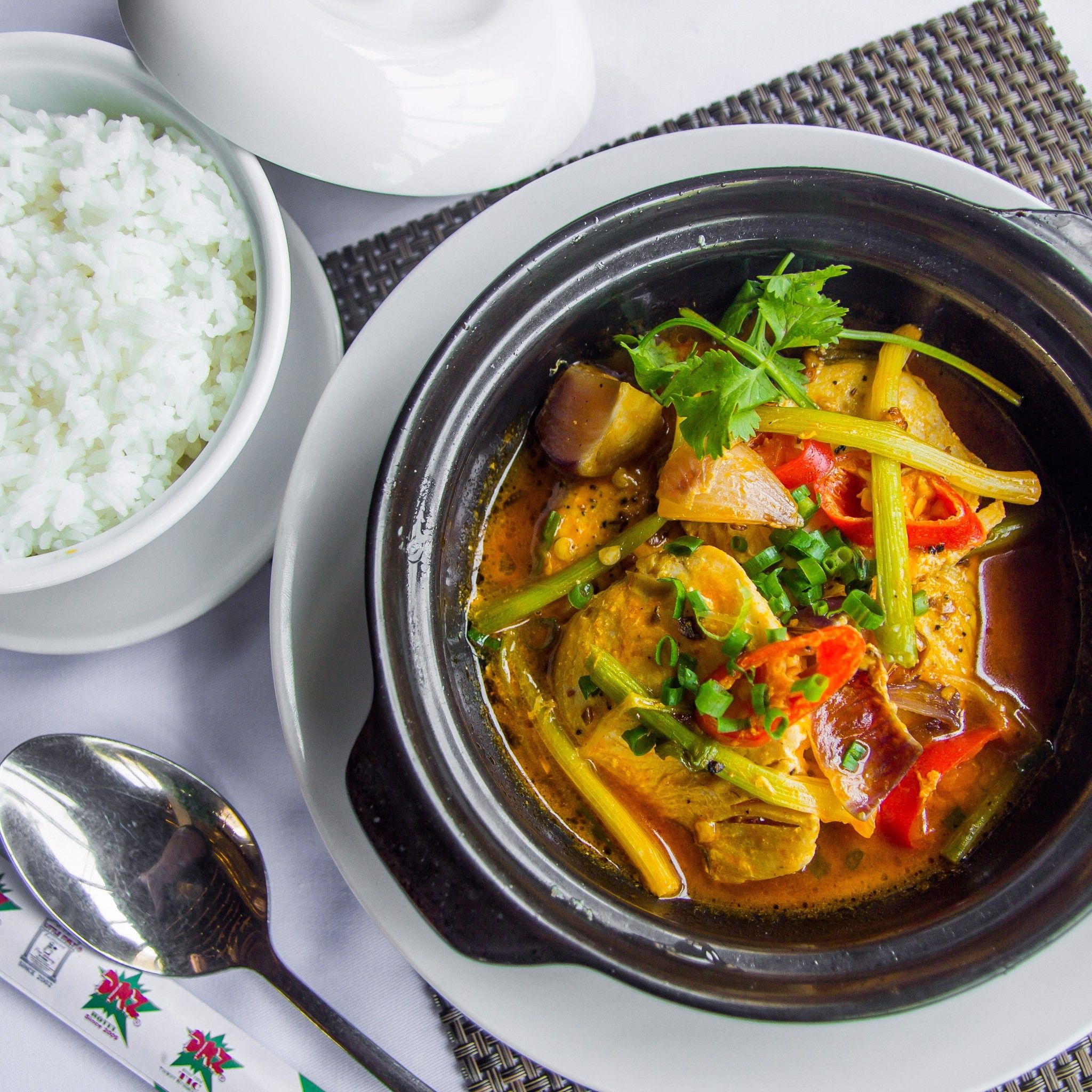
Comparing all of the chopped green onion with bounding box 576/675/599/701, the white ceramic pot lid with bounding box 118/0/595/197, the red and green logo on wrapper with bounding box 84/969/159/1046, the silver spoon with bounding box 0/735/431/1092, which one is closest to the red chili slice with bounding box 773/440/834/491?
the chopped green onion with bounding box 576/675/599/701

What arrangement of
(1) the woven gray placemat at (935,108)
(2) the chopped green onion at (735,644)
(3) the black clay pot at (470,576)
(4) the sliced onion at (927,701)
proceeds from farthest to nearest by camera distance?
(1) the woven gray placemat at (935,108), (4) the sliced onion at (927,701), (2) the chopped green onion at (735,644), (3) the black clay pot at (470,576)

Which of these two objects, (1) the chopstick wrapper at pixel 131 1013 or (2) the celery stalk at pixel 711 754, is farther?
Answer: (1) the chopstick wrapper at pixel 131 1013

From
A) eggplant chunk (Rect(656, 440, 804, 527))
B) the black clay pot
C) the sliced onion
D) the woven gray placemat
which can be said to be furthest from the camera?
the woven gray placemat

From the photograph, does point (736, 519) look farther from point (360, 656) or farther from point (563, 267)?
point (360, 656)

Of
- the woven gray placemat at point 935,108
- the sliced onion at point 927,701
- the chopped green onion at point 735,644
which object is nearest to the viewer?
the chopped green onion at point 735,644

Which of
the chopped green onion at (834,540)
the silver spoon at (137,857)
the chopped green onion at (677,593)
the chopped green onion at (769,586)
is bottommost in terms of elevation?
the silver spoon at (137,857)

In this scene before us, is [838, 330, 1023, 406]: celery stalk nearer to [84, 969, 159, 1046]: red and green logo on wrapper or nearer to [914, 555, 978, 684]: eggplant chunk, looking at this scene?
[914, 555, 978, 684]: eggplant chunk

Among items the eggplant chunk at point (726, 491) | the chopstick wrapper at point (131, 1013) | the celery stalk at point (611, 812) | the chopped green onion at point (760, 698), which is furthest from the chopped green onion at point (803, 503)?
the chopstick wrapper at point (131, 1013)

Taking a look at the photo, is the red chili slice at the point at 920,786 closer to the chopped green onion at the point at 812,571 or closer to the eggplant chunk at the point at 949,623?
the eggplant chunk at the point at 949,623
